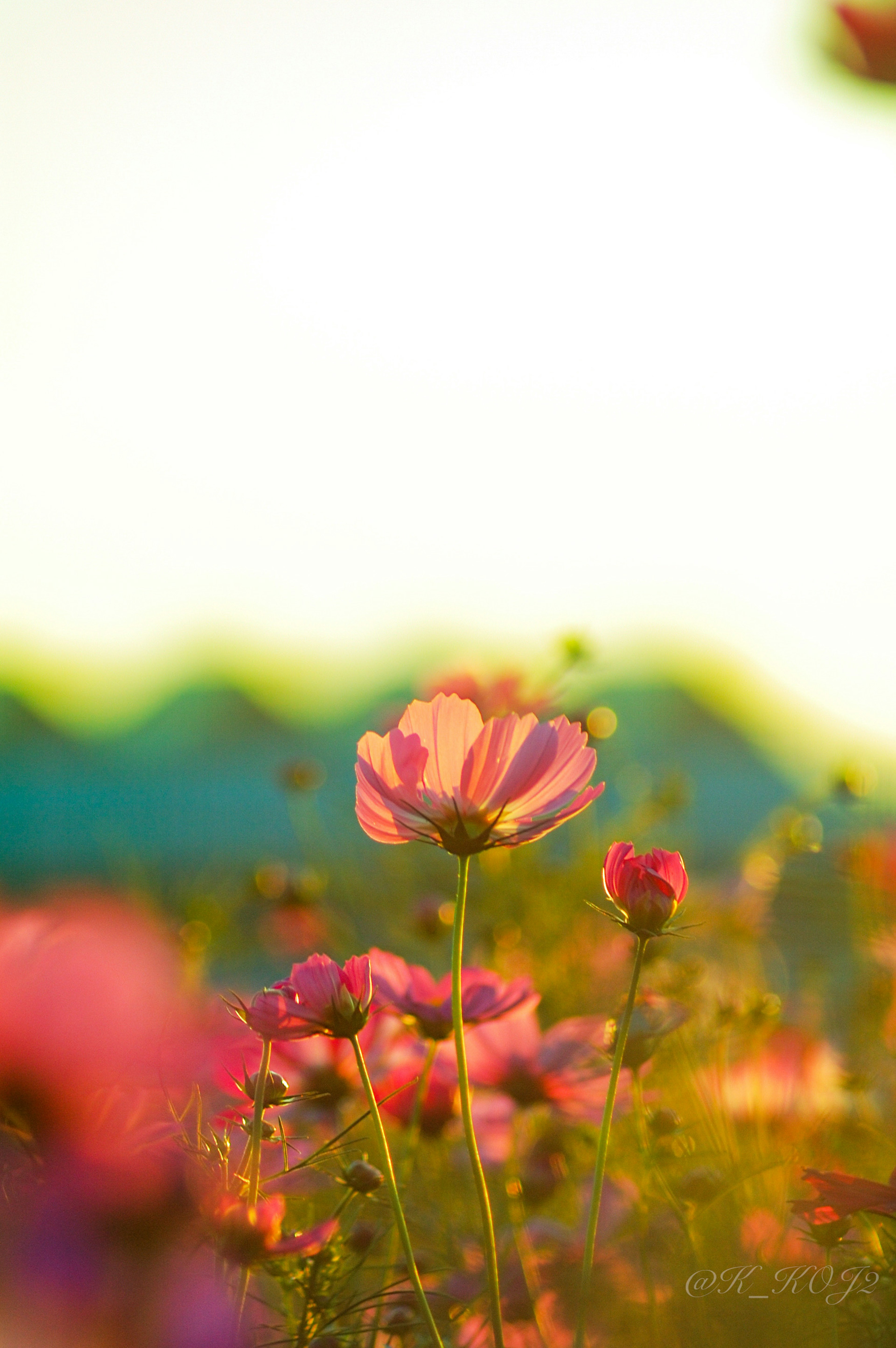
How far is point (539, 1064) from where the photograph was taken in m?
0.48

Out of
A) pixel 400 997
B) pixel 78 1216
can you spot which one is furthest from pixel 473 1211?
pixel 78 1216

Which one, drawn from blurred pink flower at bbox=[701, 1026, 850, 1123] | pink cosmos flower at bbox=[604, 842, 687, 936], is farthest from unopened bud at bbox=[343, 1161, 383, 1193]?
blurred pink flower at bbox=[701, 1026, 850, 1123]

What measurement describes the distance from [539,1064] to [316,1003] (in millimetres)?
211

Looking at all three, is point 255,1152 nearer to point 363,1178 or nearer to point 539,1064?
point 363,1178

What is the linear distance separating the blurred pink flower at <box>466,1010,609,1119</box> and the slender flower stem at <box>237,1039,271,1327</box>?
7.8 inches


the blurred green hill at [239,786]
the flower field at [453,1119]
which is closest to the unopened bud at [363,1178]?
the flower field at [453,1119]

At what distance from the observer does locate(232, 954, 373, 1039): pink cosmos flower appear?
30cm

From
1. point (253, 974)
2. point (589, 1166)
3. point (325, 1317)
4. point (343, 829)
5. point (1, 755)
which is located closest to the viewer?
point (325, 1317)

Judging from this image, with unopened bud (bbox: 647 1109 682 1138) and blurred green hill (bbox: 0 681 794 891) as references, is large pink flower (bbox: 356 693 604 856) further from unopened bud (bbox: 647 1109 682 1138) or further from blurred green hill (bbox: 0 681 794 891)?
blurred green hill (bbox: 0 681 794 891)

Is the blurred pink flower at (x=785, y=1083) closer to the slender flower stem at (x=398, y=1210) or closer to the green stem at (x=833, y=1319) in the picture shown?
the green stem at (x=833, y=1319)

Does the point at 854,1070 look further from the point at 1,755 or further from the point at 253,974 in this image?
the point at 1,755

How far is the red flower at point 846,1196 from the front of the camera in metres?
0.30

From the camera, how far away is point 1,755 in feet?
6.49

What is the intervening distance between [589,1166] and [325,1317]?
286 millimetres
